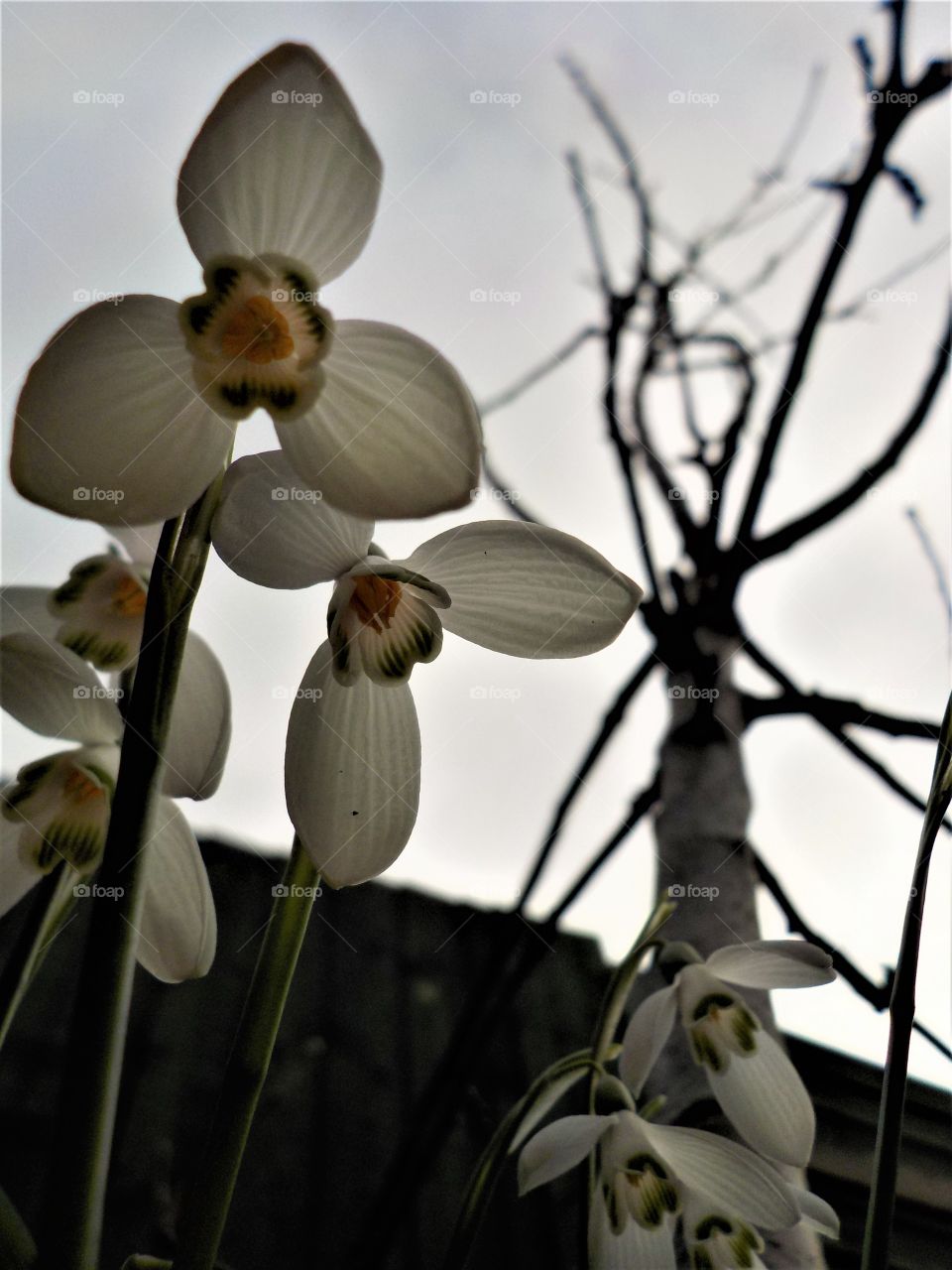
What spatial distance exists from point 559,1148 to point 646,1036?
0.08 metres

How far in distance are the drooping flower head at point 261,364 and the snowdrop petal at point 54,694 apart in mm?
130

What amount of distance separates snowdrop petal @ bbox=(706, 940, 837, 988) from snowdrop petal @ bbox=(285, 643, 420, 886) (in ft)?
0.73

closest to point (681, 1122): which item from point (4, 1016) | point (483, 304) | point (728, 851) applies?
point (728, 851)

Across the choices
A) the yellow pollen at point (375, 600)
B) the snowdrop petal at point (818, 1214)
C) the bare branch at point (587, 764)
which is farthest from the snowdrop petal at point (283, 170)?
the bare branch at point (587, 764)

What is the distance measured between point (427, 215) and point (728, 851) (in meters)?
0.57

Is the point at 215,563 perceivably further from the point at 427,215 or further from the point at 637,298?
the point at 637,298

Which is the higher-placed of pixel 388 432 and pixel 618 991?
pixel 388 432

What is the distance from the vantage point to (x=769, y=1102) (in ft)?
1.50

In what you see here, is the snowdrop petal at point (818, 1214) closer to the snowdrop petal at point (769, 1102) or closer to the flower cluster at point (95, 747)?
the snowdrop petal at point (769, 1102)

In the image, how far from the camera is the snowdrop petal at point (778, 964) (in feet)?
1.45
